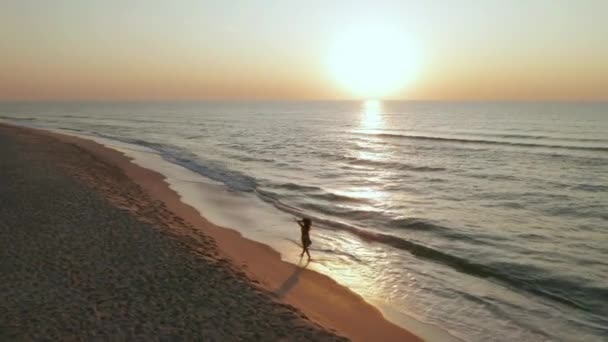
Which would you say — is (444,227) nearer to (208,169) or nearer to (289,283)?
(289,283)

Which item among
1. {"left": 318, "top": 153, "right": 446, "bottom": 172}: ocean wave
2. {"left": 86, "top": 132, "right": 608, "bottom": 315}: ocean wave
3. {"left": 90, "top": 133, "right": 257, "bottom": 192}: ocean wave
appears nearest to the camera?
{"left": 86, "top": 132, "right": 608, "bottom": 315}: ocean wave

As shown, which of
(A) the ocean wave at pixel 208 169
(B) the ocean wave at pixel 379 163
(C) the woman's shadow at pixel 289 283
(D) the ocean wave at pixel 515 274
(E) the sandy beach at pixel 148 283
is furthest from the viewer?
(B) the ocean wave at pixel 379 163

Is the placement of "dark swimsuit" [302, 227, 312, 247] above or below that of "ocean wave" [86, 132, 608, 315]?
above

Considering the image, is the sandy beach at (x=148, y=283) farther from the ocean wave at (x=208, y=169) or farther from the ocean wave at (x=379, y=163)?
the ocean wave at (x=379, y=163)

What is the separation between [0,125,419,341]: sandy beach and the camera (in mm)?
8461

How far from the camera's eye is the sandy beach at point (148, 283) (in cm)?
846

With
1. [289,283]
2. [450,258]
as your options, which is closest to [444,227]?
[450,258]

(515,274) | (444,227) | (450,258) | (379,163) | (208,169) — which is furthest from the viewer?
(379,163)

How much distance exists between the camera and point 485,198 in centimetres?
2409

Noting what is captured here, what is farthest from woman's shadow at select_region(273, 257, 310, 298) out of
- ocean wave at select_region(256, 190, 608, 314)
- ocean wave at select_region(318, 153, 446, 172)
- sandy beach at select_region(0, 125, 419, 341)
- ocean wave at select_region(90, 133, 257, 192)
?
ocean wave at select_region(318, 153, 446, 172)

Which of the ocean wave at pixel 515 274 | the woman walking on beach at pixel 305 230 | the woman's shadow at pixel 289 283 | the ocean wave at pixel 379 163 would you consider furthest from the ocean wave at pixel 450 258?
the ocean wave at pixel 379 163

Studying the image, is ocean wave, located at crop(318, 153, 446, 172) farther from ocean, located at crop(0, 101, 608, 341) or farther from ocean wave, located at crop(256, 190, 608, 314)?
ocean wave, located at crop(256, 190, 608, 314)

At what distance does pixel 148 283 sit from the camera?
10.3 metres

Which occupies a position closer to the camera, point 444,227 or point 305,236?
point 305,236
